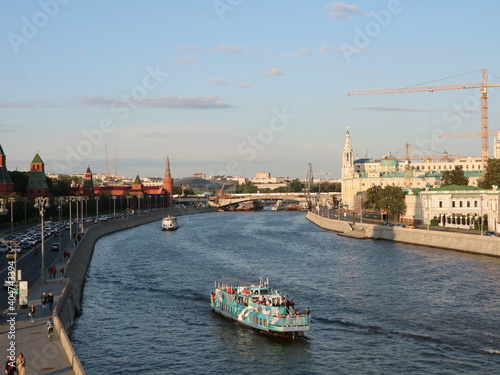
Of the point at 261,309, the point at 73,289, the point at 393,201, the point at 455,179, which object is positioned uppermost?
the point at 455,179

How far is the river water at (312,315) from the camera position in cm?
3394

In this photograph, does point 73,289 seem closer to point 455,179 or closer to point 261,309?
point 261,309

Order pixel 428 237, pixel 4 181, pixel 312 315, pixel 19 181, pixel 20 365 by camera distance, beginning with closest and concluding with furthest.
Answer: pixel 20 365 < pixel 312 315 < pixel 428 237 < pixel 4 181 < pixel 19 181

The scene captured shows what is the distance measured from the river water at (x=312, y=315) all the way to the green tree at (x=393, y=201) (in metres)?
42.7

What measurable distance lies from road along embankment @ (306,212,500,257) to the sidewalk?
4862 cm

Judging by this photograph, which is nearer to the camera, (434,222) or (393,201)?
(434,222)

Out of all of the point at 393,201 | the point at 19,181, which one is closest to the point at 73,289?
the point at 393,201

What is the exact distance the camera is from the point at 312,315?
43.3 meters

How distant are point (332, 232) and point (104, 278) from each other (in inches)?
2572

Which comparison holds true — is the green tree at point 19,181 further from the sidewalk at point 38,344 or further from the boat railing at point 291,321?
the boat railing at point 291,321

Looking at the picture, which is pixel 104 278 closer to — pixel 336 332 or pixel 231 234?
pixel 336 332

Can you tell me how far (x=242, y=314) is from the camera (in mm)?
41094

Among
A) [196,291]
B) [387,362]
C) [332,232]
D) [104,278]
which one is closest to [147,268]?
[104,278]

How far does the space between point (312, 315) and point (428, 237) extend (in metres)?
46.8
